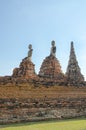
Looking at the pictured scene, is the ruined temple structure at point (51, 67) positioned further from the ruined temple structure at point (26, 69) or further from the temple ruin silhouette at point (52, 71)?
the ruined temple structure at point (26, 69)

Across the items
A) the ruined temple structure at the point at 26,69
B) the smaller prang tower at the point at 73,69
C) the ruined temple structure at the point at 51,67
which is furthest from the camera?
the smaller prang tower at the point at 73,69

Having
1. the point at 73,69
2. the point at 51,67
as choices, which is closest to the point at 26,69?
the point at 51,67

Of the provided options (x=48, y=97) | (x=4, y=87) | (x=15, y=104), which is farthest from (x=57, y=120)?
(x=4, y=87)

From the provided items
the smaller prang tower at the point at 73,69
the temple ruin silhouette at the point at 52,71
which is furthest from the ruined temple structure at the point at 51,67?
the smaller prang tower at the point at 73,69

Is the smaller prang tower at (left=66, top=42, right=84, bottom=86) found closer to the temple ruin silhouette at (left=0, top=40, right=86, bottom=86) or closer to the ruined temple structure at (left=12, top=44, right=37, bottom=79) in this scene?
the temple ruin silhouette at (left=0, top=40, right=86, bottom=86)

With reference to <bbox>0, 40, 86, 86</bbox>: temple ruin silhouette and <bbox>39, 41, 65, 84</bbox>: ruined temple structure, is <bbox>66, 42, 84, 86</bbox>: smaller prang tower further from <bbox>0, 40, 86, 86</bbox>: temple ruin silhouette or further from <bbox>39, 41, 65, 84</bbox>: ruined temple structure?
<bbox>39, 41, 65, 84</bbox>: ruined temple structure

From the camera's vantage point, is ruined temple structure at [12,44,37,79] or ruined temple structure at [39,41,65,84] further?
ruined temple structure at [39,41,65,84]

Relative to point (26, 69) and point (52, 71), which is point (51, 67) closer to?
point (52, 71)

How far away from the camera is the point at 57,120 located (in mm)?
15242

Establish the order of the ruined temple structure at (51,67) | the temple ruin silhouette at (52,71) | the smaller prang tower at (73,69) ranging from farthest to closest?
the smaller prang tower at (73,69) < the ruined temple structure at (51,67) < the temple ruin silhouette at (52,71)

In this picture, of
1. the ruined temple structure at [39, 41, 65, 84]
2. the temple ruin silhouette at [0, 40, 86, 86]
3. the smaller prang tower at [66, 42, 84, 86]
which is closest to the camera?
the temple ruin silhouette at [0, 40, 86, 86]

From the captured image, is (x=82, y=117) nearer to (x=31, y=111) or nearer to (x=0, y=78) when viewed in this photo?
(x=31, y=111)

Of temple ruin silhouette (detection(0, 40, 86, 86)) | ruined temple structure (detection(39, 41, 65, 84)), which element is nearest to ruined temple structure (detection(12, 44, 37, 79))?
temple ruin silhouette (detection(0, 40, 86, 86))

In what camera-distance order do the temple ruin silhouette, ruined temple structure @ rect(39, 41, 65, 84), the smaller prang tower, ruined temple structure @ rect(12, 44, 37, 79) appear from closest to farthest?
the temple ruin silhouette, ruined temple structure @ rect(12, 44, 37, 79), ruined temple structure @ rect(39, 41, 65, 84), the smaller prang tower
